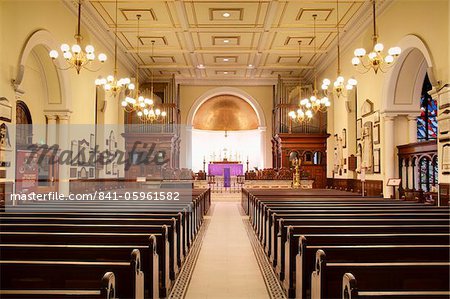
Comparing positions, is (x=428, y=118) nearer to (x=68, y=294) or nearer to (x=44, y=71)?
(x=44, y=71)

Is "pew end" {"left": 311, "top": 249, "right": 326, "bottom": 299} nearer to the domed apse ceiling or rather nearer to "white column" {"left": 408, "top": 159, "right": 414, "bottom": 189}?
"white column" {"left": 408, "top": 159, "right": 414, "bottom": 189}

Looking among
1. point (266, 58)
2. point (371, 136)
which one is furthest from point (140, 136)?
point (371, 136)

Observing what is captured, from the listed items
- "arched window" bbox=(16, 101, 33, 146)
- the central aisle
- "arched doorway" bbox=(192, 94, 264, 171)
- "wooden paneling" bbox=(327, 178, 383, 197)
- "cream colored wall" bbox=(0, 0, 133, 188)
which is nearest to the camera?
the central aisle

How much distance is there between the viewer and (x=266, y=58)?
17156 mm

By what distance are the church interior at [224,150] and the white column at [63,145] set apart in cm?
4

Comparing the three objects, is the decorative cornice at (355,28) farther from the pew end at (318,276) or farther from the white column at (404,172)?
the pew end at (318,276)

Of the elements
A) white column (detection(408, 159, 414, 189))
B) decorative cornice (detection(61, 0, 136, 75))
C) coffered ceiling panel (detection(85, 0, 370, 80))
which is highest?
coffered ceiling panel (detection(85, 0, 370, 80))

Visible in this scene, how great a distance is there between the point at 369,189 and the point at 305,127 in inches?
270

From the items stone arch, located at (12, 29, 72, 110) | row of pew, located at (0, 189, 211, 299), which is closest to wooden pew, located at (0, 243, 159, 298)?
row of pew, located at (0, 189, 211, 299)

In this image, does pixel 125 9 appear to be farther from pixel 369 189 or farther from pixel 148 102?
pixel 369 189

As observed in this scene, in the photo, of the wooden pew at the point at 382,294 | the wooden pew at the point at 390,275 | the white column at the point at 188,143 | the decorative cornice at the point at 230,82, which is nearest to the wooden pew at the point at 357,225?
the wooden pew at the point at 390,275

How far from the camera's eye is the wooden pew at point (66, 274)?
2600 mm

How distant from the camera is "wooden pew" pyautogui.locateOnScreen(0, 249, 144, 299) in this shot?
2.60 meters

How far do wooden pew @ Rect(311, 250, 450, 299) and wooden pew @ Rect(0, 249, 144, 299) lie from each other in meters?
1.26
